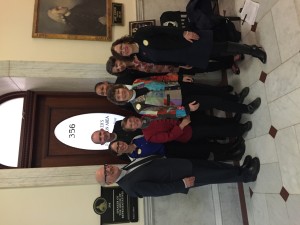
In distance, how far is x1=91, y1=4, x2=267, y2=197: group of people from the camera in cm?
295

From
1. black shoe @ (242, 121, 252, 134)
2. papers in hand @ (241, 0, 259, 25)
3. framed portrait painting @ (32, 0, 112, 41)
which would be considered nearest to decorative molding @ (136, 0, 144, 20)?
Result: framed portrait painting @ (32, 0, 112, 41)

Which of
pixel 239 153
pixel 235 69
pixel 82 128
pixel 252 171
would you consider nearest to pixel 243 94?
pixel 235 69

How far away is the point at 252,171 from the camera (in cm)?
333

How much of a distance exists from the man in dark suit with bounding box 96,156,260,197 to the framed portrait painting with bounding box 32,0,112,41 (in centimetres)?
207

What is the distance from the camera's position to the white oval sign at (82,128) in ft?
13.2

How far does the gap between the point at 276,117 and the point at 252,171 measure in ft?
2.30

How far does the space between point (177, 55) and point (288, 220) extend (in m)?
2.06

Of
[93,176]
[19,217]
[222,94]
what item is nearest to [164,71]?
[222,94]

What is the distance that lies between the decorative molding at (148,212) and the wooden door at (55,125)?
2.25 ft

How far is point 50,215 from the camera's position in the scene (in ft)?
11.2

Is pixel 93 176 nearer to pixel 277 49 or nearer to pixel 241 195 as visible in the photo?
pixel 241 195

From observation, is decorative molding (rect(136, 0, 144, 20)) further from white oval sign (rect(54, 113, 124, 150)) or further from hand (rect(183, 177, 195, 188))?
hand (rect(183, 177, 195, 188))

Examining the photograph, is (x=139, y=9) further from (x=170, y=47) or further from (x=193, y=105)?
(x=193, y=105)

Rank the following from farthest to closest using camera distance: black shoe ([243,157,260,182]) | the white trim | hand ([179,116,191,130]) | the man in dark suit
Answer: the white trim
black shoe ([243,157,260,182])
hand ([179,116,191,130])
the man in dark suit
